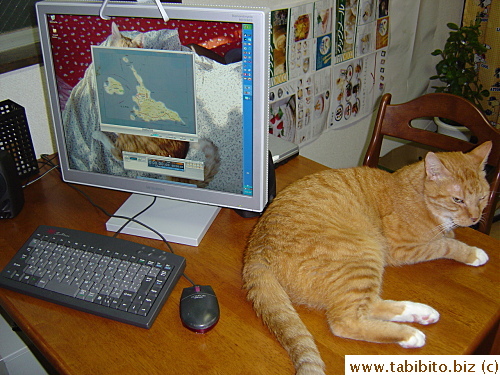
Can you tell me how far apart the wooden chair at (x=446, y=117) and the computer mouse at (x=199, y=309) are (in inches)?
33.6

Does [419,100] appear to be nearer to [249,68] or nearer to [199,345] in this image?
[249,68]

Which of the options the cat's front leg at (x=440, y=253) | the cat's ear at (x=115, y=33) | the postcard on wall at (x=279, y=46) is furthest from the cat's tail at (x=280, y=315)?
the postcard on wall at (x=279, y=46)

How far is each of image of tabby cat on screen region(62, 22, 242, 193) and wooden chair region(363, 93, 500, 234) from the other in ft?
2.48

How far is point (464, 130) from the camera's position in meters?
2.39

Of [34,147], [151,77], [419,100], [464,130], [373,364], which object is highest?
Result: [151,77]

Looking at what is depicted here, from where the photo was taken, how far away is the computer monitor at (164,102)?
902 mm

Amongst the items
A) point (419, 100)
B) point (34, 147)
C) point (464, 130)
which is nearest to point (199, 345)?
point (34, 147)

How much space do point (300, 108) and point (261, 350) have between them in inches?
52.0

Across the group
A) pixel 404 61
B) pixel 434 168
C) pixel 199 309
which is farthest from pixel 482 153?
pixel 404 61

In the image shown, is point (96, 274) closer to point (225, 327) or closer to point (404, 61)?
point (225, 327)

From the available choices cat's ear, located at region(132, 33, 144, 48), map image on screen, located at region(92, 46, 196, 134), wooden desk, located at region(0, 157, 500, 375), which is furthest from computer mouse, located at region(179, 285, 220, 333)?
cat's ear, located at region(132, 33, 144, 48)

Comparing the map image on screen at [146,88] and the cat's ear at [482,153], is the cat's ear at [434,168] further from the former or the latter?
the map image on screen at [146,88]

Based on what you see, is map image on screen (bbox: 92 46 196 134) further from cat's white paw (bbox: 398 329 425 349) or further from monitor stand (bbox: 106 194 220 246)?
cat's white paw (bbox: 398 329 425 349)

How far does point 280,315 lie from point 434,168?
60 cm
